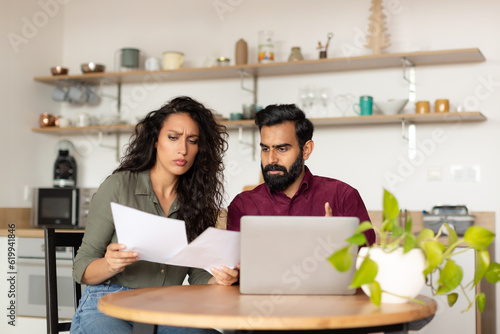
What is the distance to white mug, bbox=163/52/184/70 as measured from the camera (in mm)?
4145

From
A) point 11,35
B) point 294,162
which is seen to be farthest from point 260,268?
point 11,35

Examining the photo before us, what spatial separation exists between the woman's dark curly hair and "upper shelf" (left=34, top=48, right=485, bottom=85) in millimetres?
1800

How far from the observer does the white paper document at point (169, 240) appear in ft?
4.89

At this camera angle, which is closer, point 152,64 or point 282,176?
point 282,176

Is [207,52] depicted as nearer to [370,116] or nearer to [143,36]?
[143,36]

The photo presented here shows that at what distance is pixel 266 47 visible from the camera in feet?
12.9

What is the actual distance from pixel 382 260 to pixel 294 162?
96cm

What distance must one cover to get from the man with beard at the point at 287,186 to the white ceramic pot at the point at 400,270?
0.87m

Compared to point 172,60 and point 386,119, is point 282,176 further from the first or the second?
point 172,60

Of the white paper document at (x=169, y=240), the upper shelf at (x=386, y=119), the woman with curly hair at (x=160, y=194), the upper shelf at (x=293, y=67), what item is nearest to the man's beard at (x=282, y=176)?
the woman with curly hair at (x=160, y=194)

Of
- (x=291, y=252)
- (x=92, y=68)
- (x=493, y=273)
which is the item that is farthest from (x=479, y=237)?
(x=92, y=68)

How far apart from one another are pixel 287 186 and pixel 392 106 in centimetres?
153

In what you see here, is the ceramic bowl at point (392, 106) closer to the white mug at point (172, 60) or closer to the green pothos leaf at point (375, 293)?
the white mug at point (172, 60)

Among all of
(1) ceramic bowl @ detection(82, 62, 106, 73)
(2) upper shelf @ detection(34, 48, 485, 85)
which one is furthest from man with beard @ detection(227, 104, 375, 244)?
(1) ceramic bowl @ detection(82, 62, 106, 73)
